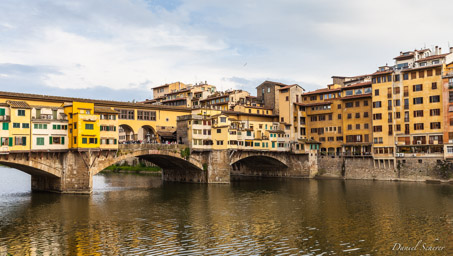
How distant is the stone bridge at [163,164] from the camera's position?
68500mm

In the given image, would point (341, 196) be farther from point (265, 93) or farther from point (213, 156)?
point (265, 93)

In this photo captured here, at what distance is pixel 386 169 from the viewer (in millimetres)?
95875

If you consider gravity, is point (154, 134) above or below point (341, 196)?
above

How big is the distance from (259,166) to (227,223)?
72.8m

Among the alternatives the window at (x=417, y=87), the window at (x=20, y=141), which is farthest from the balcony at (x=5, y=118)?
the window at (x=417, y=87)

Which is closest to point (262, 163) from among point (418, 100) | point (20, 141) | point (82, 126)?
point (418, 100)

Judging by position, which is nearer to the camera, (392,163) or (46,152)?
(46,152)

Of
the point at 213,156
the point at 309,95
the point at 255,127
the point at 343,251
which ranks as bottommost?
the point at 343,251

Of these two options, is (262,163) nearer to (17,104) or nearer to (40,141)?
(40,141)

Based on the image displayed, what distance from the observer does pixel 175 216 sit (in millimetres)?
50625

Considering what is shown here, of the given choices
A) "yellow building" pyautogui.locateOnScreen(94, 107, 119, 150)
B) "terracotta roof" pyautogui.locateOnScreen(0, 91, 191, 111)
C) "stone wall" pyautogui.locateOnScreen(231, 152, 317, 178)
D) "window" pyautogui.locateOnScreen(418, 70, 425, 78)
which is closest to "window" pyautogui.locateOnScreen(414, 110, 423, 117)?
"window" pyautogui.locateOnScreen(418, 70, 425, 78)

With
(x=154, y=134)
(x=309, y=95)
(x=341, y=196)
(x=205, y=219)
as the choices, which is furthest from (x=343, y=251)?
(x=309, y=95)

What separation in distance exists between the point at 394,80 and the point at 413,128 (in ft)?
37.5

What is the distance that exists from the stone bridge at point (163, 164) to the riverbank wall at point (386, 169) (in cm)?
484
